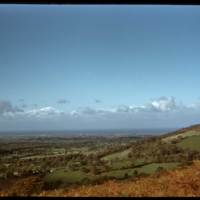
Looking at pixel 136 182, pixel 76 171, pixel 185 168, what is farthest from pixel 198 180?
pixel 76 171

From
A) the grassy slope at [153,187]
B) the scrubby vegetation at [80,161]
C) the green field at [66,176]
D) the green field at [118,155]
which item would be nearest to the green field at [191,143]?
the scrubby vegetation at [80,161]

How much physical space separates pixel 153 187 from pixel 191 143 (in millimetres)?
888

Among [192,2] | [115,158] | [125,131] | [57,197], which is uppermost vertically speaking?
[192,2]

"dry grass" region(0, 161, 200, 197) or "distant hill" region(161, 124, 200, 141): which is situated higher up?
"distant hill" region(161, 124, 200, 141)

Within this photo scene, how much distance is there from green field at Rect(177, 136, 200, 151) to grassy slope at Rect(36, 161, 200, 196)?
305 mm

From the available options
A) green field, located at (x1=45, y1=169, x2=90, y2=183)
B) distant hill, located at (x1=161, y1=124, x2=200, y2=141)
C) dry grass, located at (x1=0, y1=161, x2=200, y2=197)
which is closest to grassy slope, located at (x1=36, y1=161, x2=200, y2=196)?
dry grass, located at (x1=0, y1=161, x2=200, y2=197)

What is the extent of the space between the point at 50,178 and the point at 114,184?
2.67ft

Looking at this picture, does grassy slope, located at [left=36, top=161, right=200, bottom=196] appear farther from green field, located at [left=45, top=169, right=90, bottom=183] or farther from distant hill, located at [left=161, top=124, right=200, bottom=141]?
distant hill, located at [left=161, top=124, right=200, bottom=141]

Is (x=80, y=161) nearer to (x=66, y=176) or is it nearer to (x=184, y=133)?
(x=66, y=176)

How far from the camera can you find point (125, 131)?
5.27 metres

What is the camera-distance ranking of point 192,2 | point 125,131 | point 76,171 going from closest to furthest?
point 192,2 < point 76,171 < point 125,131

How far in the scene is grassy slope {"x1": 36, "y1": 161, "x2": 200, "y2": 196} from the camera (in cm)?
456

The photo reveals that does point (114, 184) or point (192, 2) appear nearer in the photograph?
point (192, 2)

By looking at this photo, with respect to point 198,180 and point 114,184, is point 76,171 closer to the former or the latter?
point 114,184
